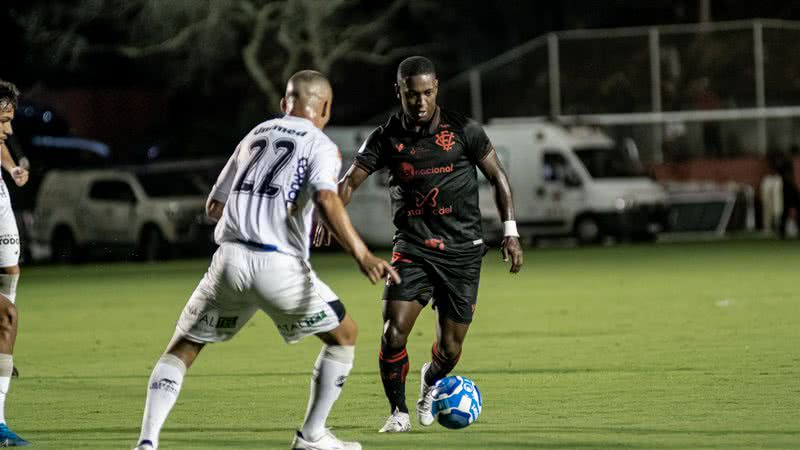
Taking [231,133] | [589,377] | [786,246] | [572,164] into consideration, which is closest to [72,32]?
[231,133]

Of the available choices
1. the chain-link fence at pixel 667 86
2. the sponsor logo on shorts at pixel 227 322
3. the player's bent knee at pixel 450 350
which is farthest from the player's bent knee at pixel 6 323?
the chain-link fence at pixel 667 86

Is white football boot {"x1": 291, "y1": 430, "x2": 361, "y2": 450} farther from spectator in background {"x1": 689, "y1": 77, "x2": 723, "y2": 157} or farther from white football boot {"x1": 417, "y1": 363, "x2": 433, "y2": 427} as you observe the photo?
spectator in background {"x1": 689, "y1": 77, "x2": 723, "y2": 157}

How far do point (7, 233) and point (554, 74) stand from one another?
30.2 metres

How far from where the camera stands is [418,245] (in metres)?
9.57

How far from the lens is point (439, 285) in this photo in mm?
9609

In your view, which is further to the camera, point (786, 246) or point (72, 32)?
point (72, 32)

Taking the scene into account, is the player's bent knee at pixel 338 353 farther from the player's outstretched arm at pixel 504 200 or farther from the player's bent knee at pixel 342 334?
the player's outstretched arm at pixel 504 200

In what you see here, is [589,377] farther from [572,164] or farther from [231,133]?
[231,133]

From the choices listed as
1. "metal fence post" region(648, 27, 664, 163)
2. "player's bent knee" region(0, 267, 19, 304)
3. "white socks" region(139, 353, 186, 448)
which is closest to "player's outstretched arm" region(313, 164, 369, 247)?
"white socks" region(139, 353, 186, 448)

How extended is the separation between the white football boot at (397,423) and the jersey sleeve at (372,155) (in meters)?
1.50

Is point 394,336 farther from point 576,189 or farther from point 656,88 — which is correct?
point 656,88

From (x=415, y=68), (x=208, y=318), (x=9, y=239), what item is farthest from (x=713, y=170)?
(x=208, y=318)

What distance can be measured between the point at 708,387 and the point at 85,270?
21.7 meters

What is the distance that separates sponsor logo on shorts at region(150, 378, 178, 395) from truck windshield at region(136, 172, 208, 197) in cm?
2508
